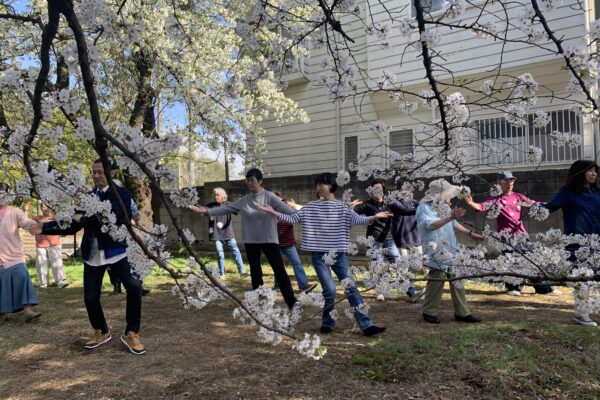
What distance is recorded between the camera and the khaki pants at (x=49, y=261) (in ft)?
26.7

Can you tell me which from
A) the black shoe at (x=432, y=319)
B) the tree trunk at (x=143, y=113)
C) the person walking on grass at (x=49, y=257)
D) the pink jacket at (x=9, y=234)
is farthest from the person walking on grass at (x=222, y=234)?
the black shoe at (x=432, y=319)

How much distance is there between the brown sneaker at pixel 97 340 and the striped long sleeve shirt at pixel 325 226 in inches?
87.1

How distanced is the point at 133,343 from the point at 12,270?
8.10 feet

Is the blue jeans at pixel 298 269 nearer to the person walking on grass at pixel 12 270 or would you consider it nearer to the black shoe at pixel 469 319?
the black shoe at pixel 469 319

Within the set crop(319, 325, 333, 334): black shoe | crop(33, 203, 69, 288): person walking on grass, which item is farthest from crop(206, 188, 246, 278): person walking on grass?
crop(319, 325, 333, 334): black shoe

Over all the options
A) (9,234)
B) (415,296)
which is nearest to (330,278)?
(415,296)

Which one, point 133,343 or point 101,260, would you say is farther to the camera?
point 133,343

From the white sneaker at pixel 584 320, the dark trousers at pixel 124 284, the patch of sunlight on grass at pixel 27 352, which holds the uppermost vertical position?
the dark trousers at pixel 124 284

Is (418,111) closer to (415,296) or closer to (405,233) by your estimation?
(405,233)

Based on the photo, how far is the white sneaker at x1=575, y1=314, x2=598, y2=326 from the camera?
462 cm

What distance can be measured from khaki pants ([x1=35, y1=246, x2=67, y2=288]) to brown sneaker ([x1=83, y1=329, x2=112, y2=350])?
430 centimetres

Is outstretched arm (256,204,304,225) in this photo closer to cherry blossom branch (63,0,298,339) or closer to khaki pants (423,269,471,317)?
khaki pants (423,269,471,317)

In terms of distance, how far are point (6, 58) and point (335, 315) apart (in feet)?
25.3

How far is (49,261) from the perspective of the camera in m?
8.40
